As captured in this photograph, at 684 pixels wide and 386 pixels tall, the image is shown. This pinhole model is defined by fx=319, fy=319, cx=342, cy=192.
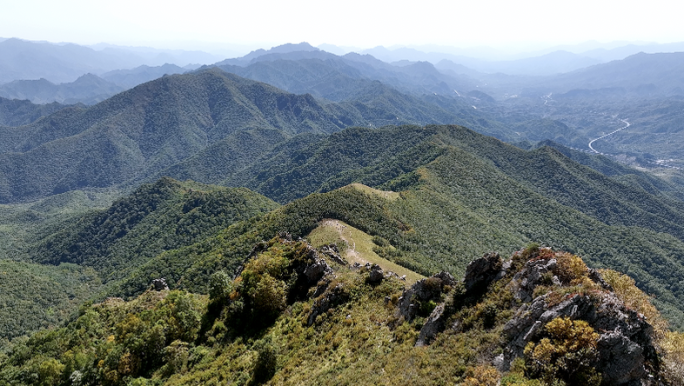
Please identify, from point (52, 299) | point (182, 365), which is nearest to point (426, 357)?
point (182, 365)

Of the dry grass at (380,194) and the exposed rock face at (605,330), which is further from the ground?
the exposed rock face at (605,330)

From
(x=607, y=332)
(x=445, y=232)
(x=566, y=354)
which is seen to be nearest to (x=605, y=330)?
(x=607, y=332)

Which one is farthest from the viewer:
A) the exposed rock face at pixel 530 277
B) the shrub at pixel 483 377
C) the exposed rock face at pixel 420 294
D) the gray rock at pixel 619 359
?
the exposed rock face at pixel 420 294

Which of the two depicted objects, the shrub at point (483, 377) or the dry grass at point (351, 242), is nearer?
the shrub at point (483, 377)

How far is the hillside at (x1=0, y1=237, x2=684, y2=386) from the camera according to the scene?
→ 1947cm

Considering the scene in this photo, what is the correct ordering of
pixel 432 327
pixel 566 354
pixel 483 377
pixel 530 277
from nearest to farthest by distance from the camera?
pixel 566 354 < pixel 483 377 < pixel 530 277 < pixel 432 327

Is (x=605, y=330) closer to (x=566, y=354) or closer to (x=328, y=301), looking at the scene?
(x=566, y=354)

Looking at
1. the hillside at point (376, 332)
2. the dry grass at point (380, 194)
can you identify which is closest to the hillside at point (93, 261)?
the dry grass at point (380, 194)

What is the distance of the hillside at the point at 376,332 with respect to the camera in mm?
19469

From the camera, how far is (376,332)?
35375mm

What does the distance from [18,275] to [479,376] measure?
201076mm

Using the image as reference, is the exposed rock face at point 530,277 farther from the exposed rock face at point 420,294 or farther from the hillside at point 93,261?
the hillside at point 93,261

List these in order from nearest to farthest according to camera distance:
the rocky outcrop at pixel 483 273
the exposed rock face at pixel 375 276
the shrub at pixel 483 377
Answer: the shrub at pixel 483 377 < the rocky outcrop at pixel 483 273 < the exposed rock face at pixel 375 276

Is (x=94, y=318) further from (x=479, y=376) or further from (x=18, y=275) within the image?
(x=18, y=275)
